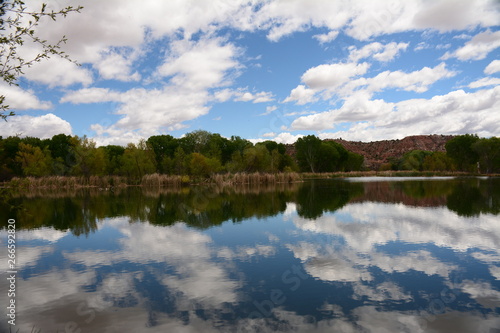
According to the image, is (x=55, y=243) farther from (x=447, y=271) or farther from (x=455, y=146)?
(x=455, y=146)

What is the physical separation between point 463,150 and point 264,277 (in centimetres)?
9062

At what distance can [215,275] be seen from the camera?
871 centimetres

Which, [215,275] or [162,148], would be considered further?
[162,148]

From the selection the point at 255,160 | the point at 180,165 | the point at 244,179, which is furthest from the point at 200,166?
the point at 255,160

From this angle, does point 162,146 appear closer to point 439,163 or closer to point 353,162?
point 353,162

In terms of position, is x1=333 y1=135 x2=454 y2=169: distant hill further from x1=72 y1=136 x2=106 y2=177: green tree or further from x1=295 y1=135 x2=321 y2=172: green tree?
x1=72 y1=136 x2=106 y2=177: green tree

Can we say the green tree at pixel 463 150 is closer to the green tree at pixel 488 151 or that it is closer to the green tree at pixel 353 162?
the green tree at pixel 488 151

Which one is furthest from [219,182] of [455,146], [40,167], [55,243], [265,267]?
[455,146]

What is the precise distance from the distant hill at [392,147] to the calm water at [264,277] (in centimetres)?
12298

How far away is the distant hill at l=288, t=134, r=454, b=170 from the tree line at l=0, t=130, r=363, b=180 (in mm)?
45657

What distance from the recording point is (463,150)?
81.8m

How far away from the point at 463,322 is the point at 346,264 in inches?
142

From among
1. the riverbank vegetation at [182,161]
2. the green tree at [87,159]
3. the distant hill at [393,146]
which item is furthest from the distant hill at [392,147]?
the green tree at [87,159]

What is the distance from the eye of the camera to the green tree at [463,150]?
8162 centimetres
